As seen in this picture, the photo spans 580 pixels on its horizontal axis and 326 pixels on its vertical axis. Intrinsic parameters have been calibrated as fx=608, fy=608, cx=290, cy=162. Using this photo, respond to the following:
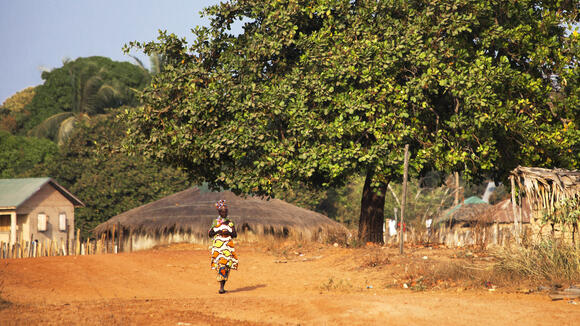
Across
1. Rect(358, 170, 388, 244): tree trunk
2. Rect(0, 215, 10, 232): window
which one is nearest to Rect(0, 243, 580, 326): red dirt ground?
Rect(358, 170, 388, 244): tree trunk

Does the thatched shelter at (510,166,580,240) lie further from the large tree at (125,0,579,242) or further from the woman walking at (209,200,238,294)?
the woman walking at (209,200,238,294)

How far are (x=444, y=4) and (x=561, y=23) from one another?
12.1 feet

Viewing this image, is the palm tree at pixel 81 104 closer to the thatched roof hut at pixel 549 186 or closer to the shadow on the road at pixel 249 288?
the shadow on the road at pixel 249 288

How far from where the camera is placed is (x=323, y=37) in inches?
587

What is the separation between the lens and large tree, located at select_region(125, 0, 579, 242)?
13984 mm

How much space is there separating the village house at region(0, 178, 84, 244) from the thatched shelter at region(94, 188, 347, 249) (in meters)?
5.61

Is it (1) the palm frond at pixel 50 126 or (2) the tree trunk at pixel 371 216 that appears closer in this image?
(2) the tree trunk at pixel 371 216

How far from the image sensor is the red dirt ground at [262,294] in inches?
332

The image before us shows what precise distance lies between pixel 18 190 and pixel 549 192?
2601 centimetres

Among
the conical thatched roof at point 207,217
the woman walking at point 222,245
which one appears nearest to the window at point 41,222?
the conical thatched roof at point 207,217

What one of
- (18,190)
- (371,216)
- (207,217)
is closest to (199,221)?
(207,217)

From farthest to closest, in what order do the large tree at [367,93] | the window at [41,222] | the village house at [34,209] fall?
the window at [41,222] → the village house at [34,209] → the large tree at [367,93]

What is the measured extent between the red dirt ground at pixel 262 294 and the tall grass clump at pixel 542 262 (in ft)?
2.11

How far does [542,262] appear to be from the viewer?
1066 centimetres
